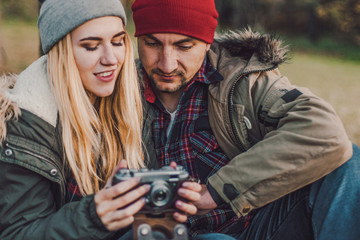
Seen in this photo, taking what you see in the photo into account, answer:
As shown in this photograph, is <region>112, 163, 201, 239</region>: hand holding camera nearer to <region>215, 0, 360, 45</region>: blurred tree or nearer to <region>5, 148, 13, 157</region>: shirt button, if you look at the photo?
<region>5, 148, 13, 157</region>: shirt button

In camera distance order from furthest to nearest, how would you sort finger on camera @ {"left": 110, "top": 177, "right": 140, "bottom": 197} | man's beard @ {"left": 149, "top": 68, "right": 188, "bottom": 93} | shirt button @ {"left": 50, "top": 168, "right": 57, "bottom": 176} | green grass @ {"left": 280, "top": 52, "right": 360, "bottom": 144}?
green grass @ {"left": 280, "top": 52, "right": 360, "bottom": 144} < man's beard @ {"left": 149, "top": 68, "right": 188, "bottom": 93} < shirt button @ {"left": 50, "top": 168, "right": 57, "bottom": 176} < finger on camera @ {"left": 110, "top": 177, "right": 140, "bottom": 197}

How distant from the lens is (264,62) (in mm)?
2918

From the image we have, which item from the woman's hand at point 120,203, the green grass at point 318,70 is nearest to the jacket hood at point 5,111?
the woman's hand at point 120,203

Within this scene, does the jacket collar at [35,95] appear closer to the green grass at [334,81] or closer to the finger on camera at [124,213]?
the finger on camera at [124,213]


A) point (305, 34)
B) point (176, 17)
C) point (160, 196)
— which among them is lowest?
point (160, 196)

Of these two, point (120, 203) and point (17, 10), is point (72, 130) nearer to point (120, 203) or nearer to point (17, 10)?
point (120, 203)

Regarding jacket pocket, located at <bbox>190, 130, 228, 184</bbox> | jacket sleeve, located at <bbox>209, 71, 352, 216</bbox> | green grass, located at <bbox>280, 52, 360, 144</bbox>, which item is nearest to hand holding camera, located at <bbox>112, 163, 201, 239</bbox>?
jacket sleeve, located at <bbox>209, 71, 352, 216</bbox>

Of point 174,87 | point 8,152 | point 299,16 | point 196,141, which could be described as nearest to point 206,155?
point 196,141

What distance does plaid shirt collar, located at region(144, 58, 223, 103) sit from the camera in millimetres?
3010

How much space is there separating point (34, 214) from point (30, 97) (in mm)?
703

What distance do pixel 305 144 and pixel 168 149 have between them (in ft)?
3.57

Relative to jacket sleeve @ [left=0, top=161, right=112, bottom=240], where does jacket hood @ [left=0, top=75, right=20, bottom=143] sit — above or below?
above

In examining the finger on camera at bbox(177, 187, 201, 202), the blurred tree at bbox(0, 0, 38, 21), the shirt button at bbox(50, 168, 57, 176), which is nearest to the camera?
the finger on camera at bbox(177, 187, 201, 202)

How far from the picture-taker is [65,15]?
91.5 inches
